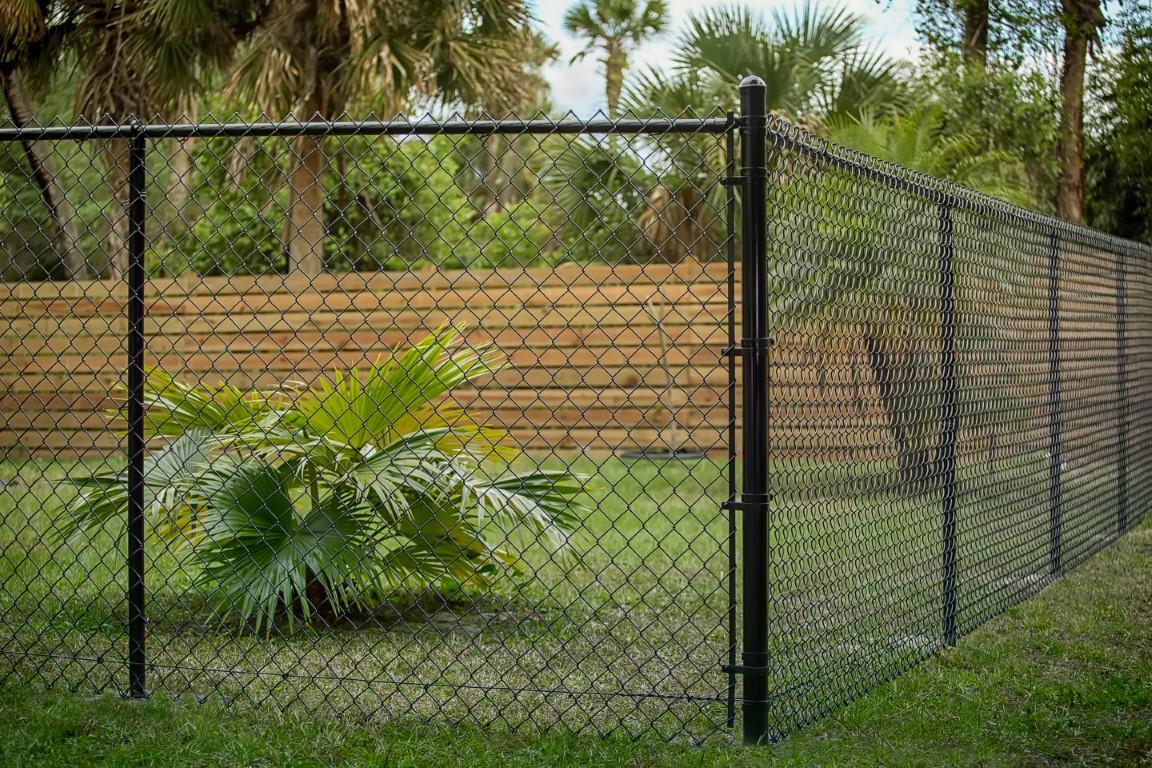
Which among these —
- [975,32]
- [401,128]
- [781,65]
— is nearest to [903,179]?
[401,128]

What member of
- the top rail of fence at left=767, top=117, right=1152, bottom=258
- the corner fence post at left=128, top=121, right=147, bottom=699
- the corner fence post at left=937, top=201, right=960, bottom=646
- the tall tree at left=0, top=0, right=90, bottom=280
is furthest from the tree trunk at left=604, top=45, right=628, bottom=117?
the corner fence post at left=128, top=121, right=147, bottom=699

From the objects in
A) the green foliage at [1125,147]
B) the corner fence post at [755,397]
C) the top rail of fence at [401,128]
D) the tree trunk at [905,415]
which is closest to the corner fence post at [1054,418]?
the tree trunk at [905,415]

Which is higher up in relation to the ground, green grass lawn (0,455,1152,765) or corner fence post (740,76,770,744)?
corner fence post (740,76,770,744)

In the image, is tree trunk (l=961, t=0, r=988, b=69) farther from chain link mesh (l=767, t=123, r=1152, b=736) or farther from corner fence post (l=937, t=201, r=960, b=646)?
corner fence post (l=937, t=201, r=960, b=646)

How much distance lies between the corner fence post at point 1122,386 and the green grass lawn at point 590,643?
1204mm

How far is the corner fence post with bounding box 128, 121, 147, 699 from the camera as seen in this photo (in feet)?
11.8

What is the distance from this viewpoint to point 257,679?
397cm

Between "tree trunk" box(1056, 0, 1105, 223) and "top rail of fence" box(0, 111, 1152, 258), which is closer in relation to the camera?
"top rail of fence" box(0, 111, 1152, 258)

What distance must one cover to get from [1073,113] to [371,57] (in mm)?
6851

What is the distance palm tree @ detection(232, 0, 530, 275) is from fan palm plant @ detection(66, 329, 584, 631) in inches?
220

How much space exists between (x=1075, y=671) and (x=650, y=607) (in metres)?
1.80

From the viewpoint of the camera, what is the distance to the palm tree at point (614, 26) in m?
24.1

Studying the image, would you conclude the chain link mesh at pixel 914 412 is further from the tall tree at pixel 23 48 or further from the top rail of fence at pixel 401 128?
the tall tree at pixel 23 48

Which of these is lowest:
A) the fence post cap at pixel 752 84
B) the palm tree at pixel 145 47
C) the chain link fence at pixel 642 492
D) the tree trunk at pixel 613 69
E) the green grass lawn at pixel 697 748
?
the green grass lawn at pixel 697 748
